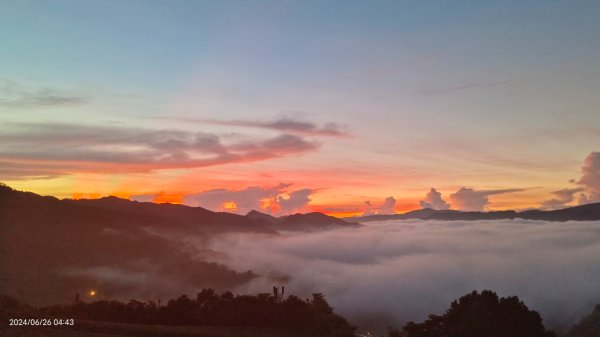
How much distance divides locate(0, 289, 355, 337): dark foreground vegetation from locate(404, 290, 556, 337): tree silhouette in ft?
25.6

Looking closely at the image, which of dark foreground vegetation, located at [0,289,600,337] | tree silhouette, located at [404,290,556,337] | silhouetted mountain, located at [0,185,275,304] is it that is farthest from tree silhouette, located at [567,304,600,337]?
silhouetted mountain, located at [0,185,275,304]

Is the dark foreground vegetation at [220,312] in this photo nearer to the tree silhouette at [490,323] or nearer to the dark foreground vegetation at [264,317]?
the dark foreground vegetation at [264,317]

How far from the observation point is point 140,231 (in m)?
184

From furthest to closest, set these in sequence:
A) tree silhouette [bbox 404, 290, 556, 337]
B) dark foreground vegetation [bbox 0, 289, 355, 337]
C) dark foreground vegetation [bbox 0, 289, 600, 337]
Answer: dark foreground vegetation [bbox 0, 289, 355, 337] < tree silhouette [bbox 404, 290, 556, 337] < dark foreground vegetation [bbox 0, 289, 600, 337]

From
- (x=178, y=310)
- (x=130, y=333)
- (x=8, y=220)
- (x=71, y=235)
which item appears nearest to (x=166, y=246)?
(x=71, y=235)

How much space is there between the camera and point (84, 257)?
448 ft

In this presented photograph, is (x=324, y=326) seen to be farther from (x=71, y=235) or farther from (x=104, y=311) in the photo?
(x=71, y=235)

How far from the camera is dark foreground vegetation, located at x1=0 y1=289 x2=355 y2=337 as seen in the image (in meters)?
42.4

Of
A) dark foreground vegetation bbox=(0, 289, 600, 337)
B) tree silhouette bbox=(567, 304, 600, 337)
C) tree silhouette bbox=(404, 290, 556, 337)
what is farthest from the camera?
tree silhouette bbox=(567, 304, 600, 337)

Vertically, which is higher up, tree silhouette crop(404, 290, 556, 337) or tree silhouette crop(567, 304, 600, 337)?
tree silhouette crop(404, 290, 556, 337)

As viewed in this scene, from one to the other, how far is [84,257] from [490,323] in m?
128

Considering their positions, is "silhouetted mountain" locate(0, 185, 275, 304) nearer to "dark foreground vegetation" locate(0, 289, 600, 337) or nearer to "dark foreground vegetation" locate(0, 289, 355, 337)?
"dark foreground vegetation" locate(0, 289, 355, 337)

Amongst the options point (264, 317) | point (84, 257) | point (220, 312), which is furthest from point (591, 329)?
point (84, 257)

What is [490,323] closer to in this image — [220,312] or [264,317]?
[264,317]
